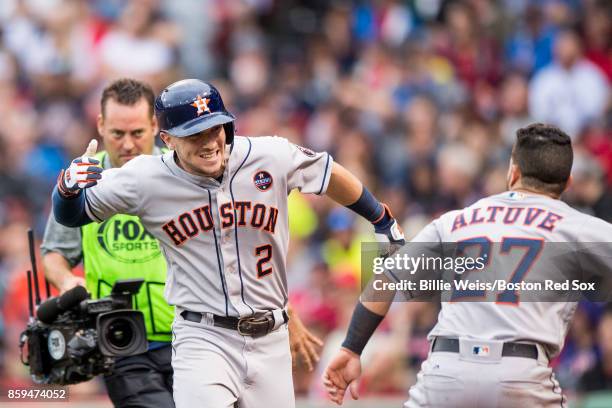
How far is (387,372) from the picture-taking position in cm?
970

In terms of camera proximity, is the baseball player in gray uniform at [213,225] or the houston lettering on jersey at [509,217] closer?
the houston lettering on jersey at [509,217]

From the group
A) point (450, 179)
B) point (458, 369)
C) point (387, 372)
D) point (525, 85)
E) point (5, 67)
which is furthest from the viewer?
point (5, 67)

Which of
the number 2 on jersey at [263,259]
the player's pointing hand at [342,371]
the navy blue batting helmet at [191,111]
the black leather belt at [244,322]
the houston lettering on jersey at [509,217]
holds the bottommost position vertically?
the player's pointing hand at [342,371]

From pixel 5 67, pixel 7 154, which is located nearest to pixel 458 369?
pixel 7 154

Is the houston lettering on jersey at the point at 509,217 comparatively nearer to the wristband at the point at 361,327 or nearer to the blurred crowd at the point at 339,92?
the wristband at the point at 361,327

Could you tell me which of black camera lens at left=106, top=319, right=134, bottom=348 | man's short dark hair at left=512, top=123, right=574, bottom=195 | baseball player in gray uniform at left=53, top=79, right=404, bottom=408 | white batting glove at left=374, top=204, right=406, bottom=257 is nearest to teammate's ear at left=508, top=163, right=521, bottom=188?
man's short dark hair at left=512, top=123, right=574, bottom=195

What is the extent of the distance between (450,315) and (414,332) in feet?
15.3

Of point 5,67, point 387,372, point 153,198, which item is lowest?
point 387,372

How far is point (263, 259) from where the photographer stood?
579 centimetres

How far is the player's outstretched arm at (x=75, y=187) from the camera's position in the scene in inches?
216

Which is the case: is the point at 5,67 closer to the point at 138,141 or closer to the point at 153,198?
the point at 138,141

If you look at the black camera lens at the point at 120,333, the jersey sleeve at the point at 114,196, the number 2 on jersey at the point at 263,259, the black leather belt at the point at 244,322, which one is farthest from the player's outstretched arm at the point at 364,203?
the black camera lens at the point at 120,333

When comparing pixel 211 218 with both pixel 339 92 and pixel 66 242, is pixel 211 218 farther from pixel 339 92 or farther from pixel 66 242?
pixel 339 92

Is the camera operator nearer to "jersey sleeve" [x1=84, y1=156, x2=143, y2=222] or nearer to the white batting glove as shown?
"jersey sleeve" [x1=84, y1=156, x2=143, y2=222]
